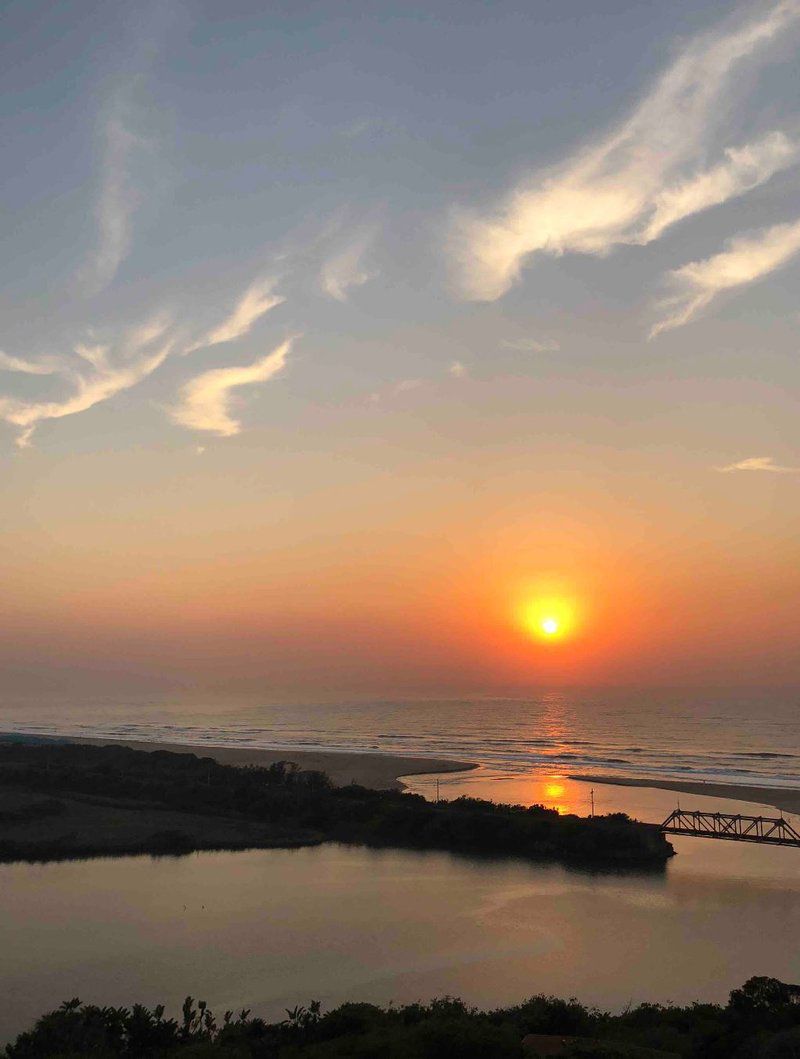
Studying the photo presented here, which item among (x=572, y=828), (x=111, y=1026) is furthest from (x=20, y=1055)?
(x=572, y=828)

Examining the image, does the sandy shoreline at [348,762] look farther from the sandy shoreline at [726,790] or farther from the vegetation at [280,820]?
the sandy shoreline at [726,790]

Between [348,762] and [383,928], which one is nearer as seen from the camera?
[383,928]

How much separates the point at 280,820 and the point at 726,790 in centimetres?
3778

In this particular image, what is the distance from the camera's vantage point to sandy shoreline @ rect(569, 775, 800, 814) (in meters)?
60.8

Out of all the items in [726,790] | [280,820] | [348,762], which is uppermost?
[726,790]

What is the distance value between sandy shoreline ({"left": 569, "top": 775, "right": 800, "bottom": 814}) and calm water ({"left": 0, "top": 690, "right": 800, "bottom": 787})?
451cm

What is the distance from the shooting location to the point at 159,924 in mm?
32156

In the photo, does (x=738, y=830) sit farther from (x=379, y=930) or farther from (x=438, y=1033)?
(x=438, y=1033)

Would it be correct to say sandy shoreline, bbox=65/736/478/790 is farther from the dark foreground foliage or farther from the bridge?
the dark foreground foliage

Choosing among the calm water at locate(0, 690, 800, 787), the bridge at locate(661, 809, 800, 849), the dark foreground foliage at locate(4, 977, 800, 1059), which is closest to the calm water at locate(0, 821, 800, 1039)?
the bridge at locate(661, 809, 800, 849)

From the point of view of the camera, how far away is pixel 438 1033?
1802 centimetres

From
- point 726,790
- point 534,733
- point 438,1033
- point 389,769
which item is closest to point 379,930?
point 438,1033

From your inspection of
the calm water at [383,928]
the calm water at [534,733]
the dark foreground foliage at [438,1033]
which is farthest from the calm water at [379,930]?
the calm water at [534,733]

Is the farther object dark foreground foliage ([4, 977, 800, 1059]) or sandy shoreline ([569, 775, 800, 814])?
sandy shoreline ([569, 775, 800, 814])
